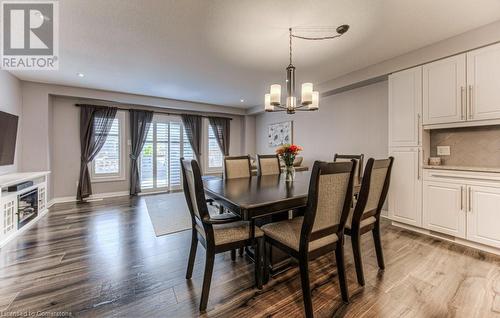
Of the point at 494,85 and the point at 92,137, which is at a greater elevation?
the point at 494,85

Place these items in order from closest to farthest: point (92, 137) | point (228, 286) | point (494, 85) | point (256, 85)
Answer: point (228, 286), point (494, 85), point (256, 85), point (92, 137)

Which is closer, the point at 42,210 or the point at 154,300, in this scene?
the point at 154,300

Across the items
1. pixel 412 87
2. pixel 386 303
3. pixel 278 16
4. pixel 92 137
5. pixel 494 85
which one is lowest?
pixel 386 303

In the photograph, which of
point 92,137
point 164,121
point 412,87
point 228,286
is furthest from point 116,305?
point 164,121

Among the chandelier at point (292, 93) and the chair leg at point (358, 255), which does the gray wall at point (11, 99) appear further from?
the chair leg at point (358, 255)

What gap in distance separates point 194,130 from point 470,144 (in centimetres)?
574

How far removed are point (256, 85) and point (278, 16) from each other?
7.65 feet

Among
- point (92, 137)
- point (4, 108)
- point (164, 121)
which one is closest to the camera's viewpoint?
point (4, 108)

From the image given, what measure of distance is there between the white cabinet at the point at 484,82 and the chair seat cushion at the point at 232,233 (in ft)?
9.59

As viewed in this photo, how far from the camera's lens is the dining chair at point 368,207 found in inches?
68.9

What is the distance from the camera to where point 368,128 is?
3936 millimetres

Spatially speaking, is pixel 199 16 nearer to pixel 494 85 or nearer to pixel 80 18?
pixel 80 18

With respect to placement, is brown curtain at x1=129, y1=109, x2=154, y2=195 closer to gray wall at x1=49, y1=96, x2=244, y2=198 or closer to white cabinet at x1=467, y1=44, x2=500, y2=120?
gray wall at x1=49, y1=96, x2=244, y2=198

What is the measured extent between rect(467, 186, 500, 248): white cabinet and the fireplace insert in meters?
5.79
